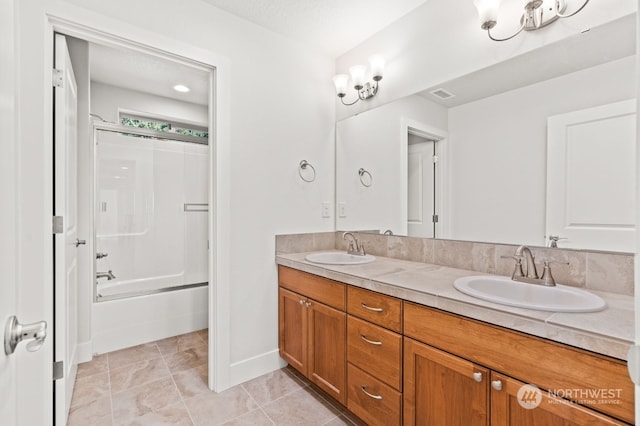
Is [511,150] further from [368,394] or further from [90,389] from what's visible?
[90,389]

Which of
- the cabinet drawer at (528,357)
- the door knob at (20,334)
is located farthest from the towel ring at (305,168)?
the door knob at (20,334)

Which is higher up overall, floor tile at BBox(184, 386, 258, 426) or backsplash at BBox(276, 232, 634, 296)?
backsplash at BBox(276, 232, 634, 296)

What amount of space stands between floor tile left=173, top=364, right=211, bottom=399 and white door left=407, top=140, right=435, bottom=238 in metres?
1.69

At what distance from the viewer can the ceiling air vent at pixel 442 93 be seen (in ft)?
5.88

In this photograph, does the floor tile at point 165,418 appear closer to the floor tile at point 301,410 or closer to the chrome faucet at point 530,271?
the floor tile at point 301,410

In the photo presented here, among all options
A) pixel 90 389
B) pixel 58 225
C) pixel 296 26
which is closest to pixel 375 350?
pixel 58 225

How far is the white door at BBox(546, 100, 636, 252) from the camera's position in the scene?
47.7 inches

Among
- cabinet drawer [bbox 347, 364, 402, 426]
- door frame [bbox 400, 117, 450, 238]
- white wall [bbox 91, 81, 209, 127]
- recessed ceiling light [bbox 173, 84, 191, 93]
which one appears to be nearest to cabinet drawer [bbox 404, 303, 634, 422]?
cabinet drawer [bbox 347, 364, 402, 426]

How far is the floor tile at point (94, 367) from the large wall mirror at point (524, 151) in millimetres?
2255

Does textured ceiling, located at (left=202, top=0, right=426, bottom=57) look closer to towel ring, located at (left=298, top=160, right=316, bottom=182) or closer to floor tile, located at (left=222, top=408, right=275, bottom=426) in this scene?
towel ring, located at (left=298, top=160, right=316, bottom=182)

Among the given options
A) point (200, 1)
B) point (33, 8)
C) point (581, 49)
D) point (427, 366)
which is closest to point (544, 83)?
point (581, 49)

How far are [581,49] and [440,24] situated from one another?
757 millimetres

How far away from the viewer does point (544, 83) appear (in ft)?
4.74

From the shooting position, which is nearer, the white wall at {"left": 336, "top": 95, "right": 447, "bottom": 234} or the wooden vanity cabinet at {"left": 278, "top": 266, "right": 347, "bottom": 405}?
the wooden vanity cabinet at {"left": 278, "top": 266, "right": 347, "bottom": 405}
